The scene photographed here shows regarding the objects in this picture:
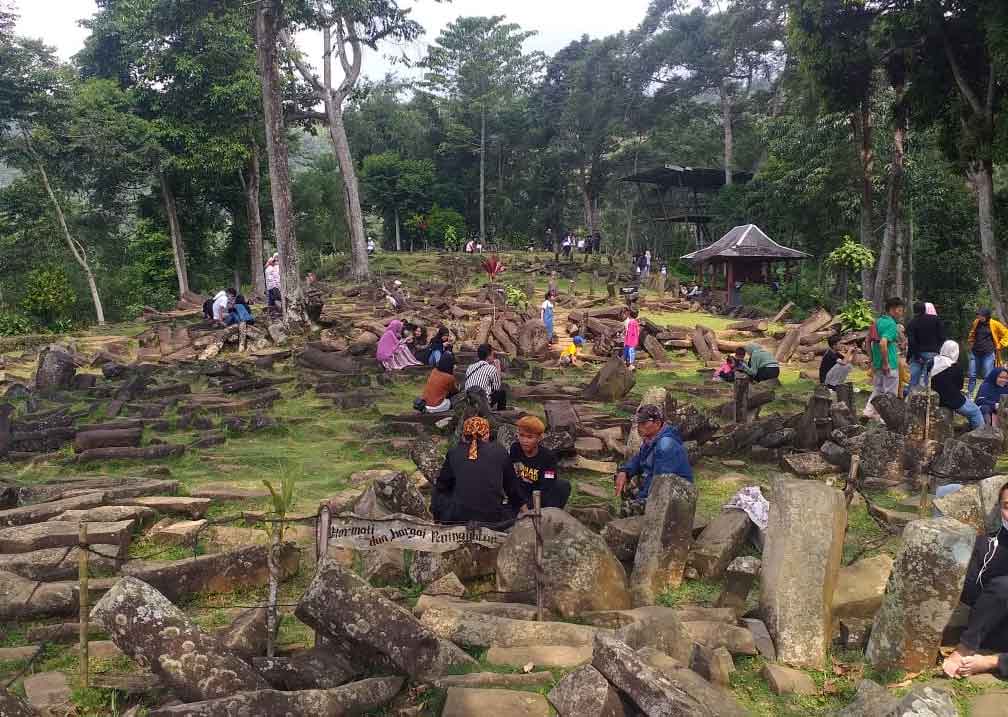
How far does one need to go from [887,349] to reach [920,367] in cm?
116

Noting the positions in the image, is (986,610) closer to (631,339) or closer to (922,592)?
(922,592)

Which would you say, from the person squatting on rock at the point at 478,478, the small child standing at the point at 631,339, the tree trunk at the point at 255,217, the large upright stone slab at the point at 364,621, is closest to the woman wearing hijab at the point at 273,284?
the tree trunk at the point at 255,217

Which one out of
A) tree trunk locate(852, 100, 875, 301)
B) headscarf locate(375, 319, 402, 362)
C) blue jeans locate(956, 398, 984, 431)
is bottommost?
blue jeans locate(956, 398, 984, 431)

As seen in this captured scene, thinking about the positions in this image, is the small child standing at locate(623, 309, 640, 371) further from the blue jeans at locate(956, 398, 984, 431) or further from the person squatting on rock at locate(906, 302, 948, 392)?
the blue jeans at locate(956, 398, 984, 431)

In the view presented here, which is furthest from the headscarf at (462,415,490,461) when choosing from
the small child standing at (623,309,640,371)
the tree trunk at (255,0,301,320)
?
the tree trunk at (255,0,301,320)

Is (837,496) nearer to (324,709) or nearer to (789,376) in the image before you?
(324,709)

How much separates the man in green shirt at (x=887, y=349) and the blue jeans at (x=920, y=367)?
21.8 inches

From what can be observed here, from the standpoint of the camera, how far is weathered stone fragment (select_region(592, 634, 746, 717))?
3.38 m

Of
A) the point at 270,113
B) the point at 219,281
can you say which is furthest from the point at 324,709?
the point at 219,281

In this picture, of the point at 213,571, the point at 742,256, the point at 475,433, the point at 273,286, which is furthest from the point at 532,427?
the point at 742,256

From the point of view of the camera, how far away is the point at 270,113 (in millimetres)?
20453

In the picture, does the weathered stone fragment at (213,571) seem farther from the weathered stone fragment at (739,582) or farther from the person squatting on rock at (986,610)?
the person squatting on rock at (986,610)

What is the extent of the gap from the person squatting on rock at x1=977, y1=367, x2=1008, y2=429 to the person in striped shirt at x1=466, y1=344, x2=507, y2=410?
21.2 ft

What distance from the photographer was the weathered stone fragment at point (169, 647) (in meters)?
3.41
